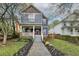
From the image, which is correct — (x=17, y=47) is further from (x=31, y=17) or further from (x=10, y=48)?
(x=31, y=17)

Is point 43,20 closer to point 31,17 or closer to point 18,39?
point 31,17

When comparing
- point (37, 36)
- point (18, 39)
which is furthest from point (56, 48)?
point (18, 39)

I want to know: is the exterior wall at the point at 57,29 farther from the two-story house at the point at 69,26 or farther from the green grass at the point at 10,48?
the green grass at the point at 10,48

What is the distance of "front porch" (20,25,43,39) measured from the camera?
2.98m

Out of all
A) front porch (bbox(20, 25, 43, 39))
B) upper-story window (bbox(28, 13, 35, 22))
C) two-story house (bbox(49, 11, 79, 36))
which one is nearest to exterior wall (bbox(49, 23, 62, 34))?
two-story house (bbox(49, 11, 79, 36))

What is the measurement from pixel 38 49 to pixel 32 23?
11.6 inches

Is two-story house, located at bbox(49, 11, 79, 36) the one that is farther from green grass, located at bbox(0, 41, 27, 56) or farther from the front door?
green grass, located at bbox(0, 41, 27, 56)

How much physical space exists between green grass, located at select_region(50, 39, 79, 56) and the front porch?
0.21 m

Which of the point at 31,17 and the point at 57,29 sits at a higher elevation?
the point at 31,17

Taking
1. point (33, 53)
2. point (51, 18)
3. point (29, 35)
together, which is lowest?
point (33, 53)

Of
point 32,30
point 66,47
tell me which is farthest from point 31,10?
point 66,47

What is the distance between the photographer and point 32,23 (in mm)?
2979

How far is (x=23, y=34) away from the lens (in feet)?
Result: 9.89

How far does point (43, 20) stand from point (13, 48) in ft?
1.47
